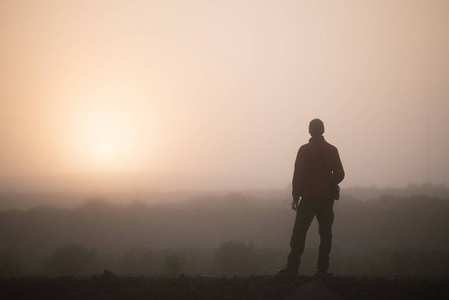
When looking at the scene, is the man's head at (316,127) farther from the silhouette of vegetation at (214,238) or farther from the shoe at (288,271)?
the silhouette of vegetation at (214,238)

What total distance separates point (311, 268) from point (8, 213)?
41321 mm

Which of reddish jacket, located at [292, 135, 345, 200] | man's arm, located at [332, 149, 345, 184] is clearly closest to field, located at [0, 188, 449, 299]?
reddish jacket, located at [292, 135, 345, 200]

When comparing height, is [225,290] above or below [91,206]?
below

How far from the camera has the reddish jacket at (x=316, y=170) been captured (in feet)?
19.6

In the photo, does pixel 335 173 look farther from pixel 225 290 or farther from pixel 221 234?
pixel 221 234

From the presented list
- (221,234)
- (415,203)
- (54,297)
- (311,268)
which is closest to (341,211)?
(415,203)

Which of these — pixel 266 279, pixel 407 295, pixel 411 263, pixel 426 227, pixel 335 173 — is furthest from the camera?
pixel 426 227

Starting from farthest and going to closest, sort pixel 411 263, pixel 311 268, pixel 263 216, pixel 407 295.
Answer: pixel 263 216, pixel 311 268, pixel 411 263, pixel 407 295

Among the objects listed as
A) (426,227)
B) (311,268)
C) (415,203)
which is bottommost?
(311,268)

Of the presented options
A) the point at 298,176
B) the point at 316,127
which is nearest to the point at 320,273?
the point at 298,176

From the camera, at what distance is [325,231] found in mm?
5969

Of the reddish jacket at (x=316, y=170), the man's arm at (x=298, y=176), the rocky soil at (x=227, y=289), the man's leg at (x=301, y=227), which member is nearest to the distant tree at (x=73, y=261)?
the rocky soil at (x=227, y=289)

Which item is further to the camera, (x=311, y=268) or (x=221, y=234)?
(x=221, y=234)

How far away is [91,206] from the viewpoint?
46.5 metres
